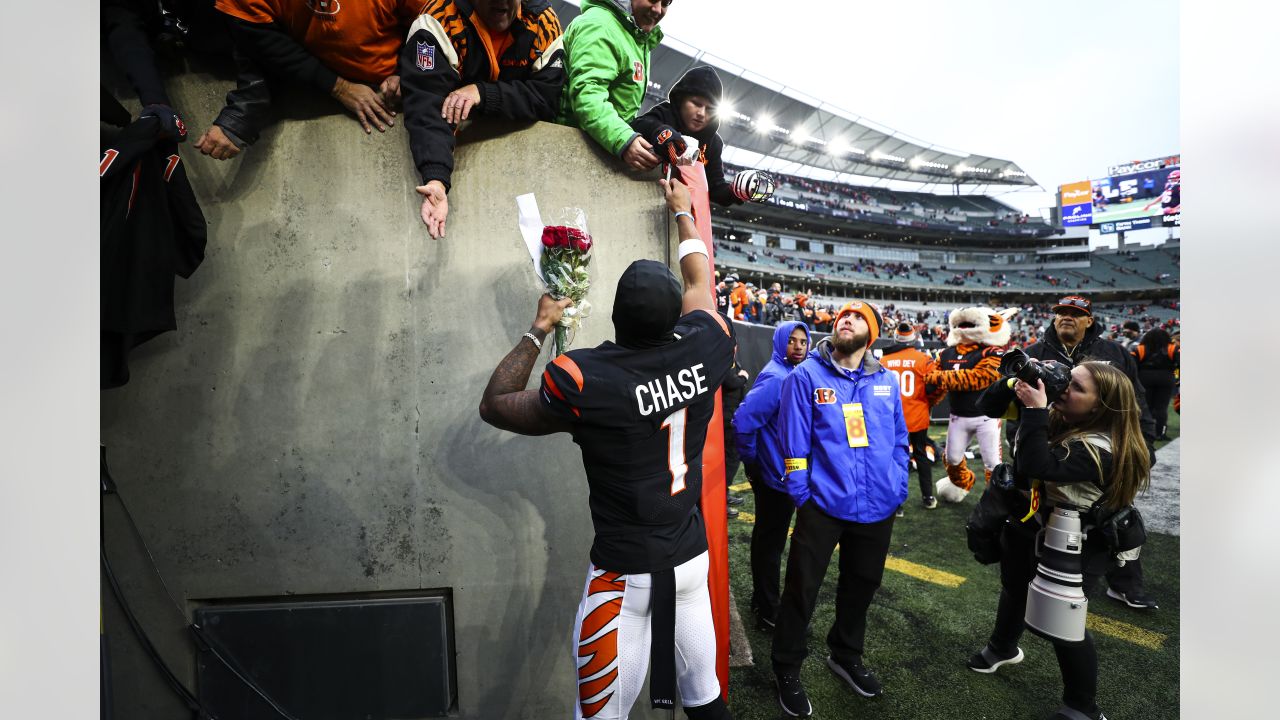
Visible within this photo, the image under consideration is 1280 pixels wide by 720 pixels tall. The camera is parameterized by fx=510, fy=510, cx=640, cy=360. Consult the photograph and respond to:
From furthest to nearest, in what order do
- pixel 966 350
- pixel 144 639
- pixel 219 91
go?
pixel 966 350, pixel 219 91, pixel 144 639

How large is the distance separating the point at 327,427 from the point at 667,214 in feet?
6.50

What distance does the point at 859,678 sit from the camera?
295 cm

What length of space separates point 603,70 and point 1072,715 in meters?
3.99

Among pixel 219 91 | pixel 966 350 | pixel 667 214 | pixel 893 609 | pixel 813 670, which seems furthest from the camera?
pixel 966 350

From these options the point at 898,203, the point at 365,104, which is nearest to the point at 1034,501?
the point at 365,104

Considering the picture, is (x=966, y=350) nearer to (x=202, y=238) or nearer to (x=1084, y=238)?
(x=202, y=238)

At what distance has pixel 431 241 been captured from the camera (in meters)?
2.54

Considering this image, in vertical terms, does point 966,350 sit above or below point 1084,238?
below

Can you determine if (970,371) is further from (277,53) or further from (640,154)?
(277,53)

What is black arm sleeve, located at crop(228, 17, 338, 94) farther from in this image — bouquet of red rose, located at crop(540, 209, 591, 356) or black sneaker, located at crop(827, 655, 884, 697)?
black sneaker, located at crop(827, 655, 884, 697)

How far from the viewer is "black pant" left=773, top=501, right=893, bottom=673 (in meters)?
2.82

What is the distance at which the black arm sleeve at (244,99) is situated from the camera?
7.47ft

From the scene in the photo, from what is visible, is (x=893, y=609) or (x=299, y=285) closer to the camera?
(x=299, y=285)
